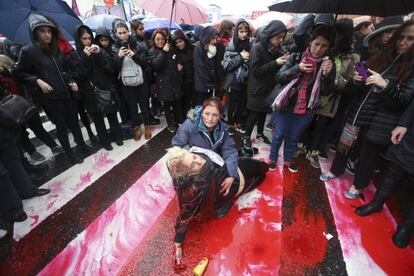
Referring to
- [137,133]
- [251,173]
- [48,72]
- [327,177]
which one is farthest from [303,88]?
[48,72]

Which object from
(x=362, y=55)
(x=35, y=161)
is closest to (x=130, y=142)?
(x=35, y=161)

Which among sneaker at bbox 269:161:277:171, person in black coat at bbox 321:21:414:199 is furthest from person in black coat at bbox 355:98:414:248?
sneaker at bbox 269:161:277:171

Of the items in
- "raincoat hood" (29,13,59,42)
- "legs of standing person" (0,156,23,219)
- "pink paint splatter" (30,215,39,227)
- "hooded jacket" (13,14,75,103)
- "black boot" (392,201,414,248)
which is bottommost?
"pink paint splatter" (30,215,39,227)

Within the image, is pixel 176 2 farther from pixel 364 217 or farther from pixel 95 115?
pixel 364 217

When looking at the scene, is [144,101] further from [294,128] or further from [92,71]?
[294,128]

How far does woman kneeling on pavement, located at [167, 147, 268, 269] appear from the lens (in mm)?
1884

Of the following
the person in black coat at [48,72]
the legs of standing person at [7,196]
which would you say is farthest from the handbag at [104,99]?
the legs of standing person at [7,196]

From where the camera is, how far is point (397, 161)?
2205 mm

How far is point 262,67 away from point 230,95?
127 centimetres

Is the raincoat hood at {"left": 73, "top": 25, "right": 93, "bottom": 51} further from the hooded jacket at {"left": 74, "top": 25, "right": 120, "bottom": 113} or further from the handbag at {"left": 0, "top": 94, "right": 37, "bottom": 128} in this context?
Answer: the handbag at {"left": 0, "top": 94, "right": 37, "bottom": 128}

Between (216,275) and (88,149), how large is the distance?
304 cm

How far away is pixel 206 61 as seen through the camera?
4.30 meters

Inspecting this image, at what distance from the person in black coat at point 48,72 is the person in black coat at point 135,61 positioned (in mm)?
867

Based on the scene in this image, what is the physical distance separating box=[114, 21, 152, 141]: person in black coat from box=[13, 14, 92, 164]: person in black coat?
2.85ft
